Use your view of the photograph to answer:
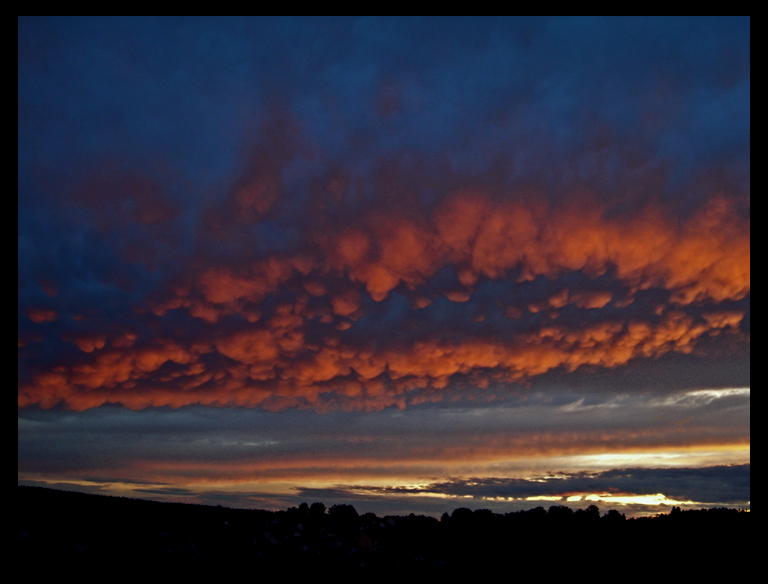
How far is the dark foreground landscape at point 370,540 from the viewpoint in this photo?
756 inches

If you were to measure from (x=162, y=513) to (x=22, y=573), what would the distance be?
9.45 metres

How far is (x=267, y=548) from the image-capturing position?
21.0 m

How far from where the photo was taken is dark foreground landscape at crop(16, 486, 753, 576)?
63.0 ft

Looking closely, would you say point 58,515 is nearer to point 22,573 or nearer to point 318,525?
point 22,573

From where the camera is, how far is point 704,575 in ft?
58.8

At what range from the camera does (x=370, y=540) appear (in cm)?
2120
